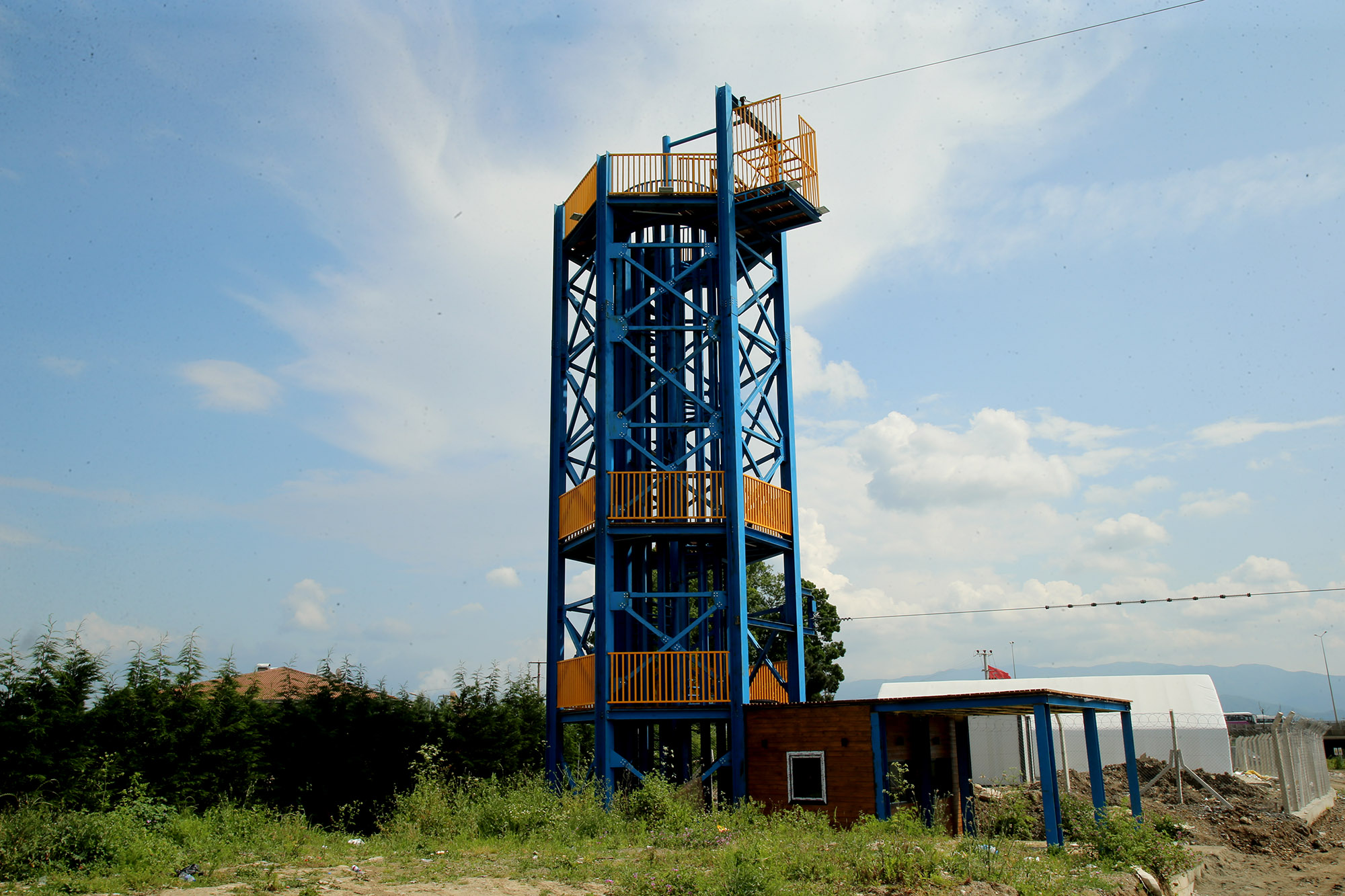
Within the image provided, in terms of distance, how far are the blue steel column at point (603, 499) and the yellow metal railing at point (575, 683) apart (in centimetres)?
29

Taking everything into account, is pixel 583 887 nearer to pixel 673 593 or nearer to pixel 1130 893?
pixel 1130 893

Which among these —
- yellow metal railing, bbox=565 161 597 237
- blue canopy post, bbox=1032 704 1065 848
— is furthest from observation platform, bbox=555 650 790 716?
yellow metal railing, bbox=565 161 597 237

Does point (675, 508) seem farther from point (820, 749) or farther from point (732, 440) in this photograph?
point (820, 749)

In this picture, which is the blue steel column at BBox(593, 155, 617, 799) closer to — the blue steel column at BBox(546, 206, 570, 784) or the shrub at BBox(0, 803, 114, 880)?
the blue steel column at BBox(546, 206, 570, 784)

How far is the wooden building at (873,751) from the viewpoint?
15672 mm

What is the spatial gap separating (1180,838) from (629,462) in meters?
12.7

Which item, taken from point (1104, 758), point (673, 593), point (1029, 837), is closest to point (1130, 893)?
point (1029, 837)

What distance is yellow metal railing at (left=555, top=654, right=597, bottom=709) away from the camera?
18.8 meters

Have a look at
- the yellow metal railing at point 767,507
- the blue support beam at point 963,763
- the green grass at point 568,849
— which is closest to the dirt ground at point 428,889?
the green grass at point 568,849

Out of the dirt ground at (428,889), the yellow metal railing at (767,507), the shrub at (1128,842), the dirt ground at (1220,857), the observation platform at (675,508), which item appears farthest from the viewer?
the yellow metal railing at (767,507)

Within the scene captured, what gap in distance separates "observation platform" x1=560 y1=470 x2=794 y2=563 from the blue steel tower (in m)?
0.04

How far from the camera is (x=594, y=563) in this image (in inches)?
736

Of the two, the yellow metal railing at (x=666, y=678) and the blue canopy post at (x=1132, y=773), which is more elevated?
the yellow metal railing at (x=666, y=678)

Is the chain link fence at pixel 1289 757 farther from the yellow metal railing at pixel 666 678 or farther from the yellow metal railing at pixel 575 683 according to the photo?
the yellow metal railing at pixel 575 683
